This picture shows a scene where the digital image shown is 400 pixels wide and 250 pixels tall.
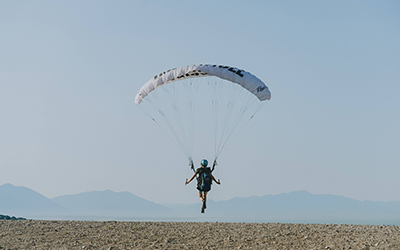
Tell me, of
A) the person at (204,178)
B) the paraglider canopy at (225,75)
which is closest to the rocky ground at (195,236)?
the person at (204,178)

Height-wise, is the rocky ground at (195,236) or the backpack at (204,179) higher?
the backpack at (204,179)

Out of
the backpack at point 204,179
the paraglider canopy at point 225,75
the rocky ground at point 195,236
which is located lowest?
the rocky ground at point 195,236

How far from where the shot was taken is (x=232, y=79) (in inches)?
771

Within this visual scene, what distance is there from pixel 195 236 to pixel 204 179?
8.79 feet

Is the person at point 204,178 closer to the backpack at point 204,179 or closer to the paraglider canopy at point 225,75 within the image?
the backpack at point 204,179

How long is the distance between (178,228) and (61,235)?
17.6 ft

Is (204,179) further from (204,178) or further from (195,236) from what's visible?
(195,236)

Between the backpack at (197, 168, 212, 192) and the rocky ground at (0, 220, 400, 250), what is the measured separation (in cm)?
194

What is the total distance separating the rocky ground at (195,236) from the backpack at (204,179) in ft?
6.37

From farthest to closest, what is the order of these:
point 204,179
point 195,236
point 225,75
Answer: point 225,75 → point 204,179 → point 195,236

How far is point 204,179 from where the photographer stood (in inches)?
760

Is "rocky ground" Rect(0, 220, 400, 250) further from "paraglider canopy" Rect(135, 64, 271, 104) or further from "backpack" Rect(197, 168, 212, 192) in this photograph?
"paraglider canopy" Rect(135, 64, 271, 104)

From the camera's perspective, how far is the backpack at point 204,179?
19.3 m

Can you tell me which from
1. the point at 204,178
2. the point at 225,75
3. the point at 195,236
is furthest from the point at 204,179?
the point at 225,75
